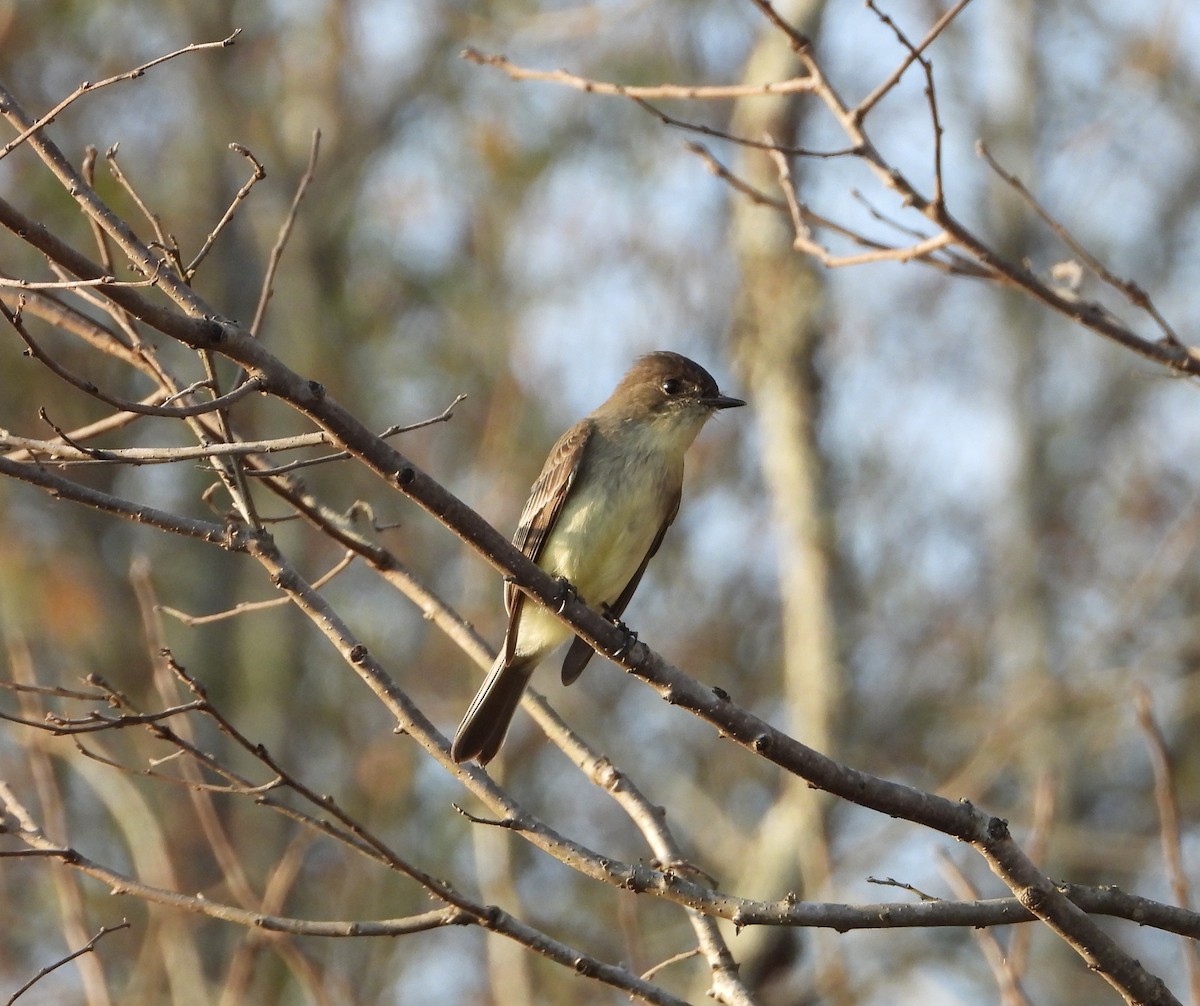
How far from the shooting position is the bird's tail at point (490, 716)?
479 cm

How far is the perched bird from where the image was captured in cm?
488

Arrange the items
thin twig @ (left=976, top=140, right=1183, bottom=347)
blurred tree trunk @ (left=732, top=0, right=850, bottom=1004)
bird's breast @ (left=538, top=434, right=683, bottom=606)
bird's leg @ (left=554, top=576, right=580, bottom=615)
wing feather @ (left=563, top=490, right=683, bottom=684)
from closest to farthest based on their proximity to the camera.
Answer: bird's leg @ (left=554, top=576, right=580, bottom=615), thin twig @ (left=976, top=140, right=1183, bottom=347), bird's breast @ (left=538, top=434, right=683, bottom=606), wing feather @ (left=563, top=490, right=683, bottom=684), blurred tree trunk @ (left=732, top=0, right=850, bottom=1004)

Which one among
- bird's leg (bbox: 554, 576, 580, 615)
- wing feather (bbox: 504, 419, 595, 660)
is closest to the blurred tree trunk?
wing feather (bbox: 504, 419, 595, 660)

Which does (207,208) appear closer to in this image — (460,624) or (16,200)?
(16,200)

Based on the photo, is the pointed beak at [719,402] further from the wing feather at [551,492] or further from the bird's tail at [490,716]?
the bird's tail at [490,716]

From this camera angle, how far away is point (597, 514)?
500 cm

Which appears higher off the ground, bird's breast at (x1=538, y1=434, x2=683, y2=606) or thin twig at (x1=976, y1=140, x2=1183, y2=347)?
bird's breast at (x1=538, y1=434, x2=683, y2=606)

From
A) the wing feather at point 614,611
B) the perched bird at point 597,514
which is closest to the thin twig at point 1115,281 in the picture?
the perched bird at point 597,514

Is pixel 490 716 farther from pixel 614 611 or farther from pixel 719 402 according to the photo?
pixel 719 402

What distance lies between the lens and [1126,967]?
2611 mm

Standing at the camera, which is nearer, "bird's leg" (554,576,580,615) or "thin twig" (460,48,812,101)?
"bird's leg" (554,576,580,615)

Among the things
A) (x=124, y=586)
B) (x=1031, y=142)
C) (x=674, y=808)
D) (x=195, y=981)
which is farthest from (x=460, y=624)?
(x=1031, y=142)

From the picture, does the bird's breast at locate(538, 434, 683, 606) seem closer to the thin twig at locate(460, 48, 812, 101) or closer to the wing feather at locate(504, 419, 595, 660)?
the wing feather at locate(504, 419, 595, 660)

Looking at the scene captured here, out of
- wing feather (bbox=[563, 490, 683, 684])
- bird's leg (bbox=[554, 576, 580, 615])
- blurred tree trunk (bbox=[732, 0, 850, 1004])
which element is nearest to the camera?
bird's leg (bbox=[554, 576, 580, 615])
